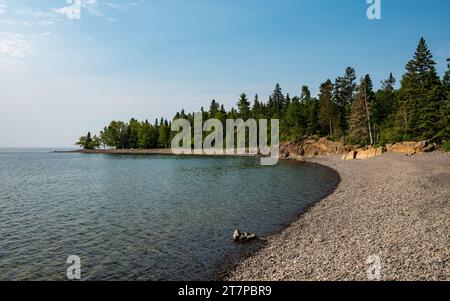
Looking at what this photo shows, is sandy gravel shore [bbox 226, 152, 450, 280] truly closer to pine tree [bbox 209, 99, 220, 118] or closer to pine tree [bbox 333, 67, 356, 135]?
pine tree [bbox 333, 67, 356, 135]

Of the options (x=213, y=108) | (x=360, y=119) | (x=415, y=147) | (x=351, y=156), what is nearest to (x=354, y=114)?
(x=360, y=119)

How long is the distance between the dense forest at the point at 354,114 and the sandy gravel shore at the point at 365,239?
104 ft

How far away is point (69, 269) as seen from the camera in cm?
1697

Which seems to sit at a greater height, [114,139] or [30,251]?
[114,139]

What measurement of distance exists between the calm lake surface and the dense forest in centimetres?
2861

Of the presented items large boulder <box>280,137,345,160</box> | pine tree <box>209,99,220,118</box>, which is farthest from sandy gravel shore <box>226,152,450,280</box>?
pine tree <box>209,99,220,118</box>

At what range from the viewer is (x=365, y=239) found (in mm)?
17859

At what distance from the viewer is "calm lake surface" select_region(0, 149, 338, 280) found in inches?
683

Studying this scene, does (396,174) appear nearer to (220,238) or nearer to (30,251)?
(220,238)

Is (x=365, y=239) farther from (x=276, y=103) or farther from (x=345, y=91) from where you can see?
(x=276, y=103)

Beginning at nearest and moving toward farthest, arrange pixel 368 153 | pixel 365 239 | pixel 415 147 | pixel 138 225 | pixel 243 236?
pixel 365 239
pixel 243 236
pixel 138 225
pixel 415 147
pixel 368 153

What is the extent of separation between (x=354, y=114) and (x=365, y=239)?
68.1 m
